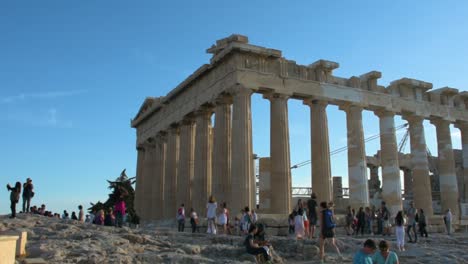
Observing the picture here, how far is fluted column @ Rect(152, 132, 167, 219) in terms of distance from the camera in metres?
40.9

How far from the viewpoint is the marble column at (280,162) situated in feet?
93.9

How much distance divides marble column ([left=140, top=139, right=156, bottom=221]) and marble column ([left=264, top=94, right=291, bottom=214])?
1604cm

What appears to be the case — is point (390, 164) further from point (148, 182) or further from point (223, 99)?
point (148, 182)

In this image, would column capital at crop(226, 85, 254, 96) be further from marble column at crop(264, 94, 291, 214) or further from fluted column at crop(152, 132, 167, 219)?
fluted column at crop(152, 132, 167, 219)

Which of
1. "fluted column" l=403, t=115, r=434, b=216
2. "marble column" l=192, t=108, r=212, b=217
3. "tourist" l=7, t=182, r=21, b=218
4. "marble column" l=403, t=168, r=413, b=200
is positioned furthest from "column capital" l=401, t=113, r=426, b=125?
"tourist" l=7, t=182, r=21, b=218

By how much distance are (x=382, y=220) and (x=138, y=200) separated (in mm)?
25024

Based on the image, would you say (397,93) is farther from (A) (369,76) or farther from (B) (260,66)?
(B) (260,66)

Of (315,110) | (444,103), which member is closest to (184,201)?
(315,110)

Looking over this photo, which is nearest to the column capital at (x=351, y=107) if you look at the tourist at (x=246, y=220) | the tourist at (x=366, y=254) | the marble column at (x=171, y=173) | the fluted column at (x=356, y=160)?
the fluted column at (x=356, y=160)

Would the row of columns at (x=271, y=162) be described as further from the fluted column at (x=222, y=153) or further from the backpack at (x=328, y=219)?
the backpack at (x=328, y=219)

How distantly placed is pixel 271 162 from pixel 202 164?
607 centimetres

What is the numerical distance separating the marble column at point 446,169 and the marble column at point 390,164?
17.6ft

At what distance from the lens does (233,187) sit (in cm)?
2780

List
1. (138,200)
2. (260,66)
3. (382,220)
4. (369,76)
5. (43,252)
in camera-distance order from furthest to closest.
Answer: (138,200) < (369,76) < (260,66) < (382,220) < (43,252)
